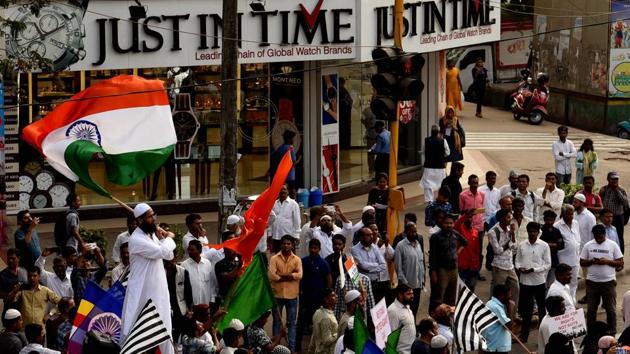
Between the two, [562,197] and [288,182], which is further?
[288,182]

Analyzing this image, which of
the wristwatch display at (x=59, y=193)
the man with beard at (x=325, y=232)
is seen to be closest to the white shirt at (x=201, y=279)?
the man with beard at (x=325, y=232)

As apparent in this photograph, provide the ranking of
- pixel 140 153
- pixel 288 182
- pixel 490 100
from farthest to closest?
pixel 490 100 → pixel 288 182 → pixel 140 153

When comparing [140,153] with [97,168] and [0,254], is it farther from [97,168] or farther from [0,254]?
[97,168]

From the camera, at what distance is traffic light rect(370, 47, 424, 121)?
17.9 m

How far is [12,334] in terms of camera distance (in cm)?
1581

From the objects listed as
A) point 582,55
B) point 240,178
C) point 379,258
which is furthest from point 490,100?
point 379,258

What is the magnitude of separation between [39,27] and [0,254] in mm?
3470

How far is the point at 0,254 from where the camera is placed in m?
23.3

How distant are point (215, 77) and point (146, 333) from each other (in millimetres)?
11933

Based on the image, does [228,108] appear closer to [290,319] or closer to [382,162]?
[290,319]

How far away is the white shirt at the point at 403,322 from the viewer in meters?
17.5

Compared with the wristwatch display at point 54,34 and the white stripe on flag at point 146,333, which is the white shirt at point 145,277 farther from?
the wristwatch display at point 54,34

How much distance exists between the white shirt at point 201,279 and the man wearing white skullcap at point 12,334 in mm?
2481

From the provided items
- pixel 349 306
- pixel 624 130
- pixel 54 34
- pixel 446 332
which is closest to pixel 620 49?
pixel 624 130
